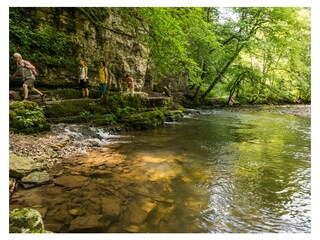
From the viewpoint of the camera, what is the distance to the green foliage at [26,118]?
742cm

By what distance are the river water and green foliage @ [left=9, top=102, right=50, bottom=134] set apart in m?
2.45

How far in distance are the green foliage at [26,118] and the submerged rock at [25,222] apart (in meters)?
5.74

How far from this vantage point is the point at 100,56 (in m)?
14.3

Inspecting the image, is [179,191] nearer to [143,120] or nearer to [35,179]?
[35,179]

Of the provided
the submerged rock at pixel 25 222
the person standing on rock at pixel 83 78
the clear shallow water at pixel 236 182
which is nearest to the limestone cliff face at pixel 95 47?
the person standing on rock at pixel 83 78

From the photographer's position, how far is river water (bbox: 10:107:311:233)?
345 centimetres

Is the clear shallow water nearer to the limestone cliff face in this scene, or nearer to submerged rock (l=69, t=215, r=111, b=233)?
submerged rock (l=69, t=215, r=111, b=233)

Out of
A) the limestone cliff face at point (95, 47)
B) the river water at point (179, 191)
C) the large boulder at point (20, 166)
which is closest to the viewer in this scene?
the river water at point (179, 191)

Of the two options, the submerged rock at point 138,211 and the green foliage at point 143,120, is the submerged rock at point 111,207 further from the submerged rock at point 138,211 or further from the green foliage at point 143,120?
the green foliage at point 143,120

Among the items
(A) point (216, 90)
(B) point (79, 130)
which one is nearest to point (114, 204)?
(B) point (79, 130)

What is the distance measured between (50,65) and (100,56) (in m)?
3.36

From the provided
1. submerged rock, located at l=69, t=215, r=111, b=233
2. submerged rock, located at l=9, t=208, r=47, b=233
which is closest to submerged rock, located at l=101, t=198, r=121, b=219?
submerged rock, located at l=69, t=215, r=111, b=233
